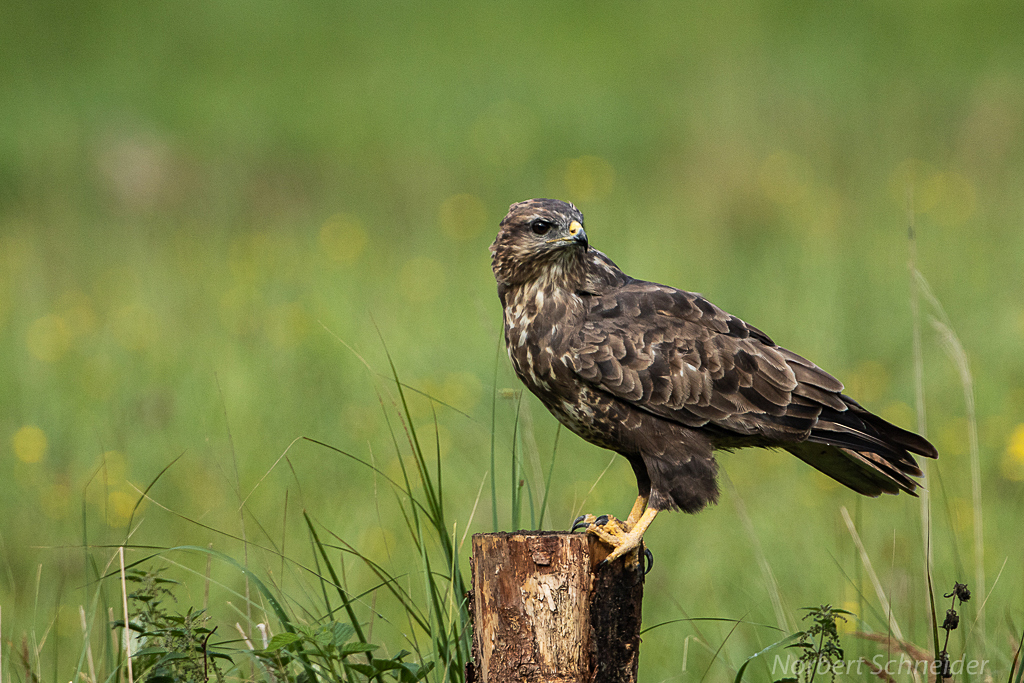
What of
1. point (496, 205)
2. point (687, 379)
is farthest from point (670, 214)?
point (687, 379)

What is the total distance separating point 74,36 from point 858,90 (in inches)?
456

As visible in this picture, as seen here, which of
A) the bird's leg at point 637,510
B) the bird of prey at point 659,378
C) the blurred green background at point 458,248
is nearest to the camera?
the bird of prey at point 659,378

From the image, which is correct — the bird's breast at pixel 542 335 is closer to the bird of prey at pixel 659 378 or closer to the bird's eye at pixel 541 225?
the bird of prey at pixel 659 378

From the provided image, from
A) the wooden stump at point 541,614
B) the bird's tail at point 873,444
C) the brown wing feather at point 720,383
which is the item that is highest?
the brown wing feather at point 720,383

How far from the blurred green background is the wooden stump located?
1.79ft

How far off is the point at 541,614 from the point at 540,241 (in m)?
1.37

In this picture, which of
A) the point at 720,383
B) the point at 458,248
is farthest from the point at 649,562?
the point at 458,248

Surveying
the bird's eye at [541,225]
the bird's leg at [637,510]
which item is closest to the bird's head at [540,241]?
the bird's eye at [541,225]

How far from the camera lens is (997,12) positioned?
16797mm

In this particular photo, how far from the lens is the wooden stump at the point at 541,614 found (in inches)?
125

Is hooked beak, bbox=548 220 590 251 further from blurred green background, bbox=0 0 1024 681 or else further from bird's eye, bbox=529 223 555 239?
blurred green background, bbox=0 0 1024 681

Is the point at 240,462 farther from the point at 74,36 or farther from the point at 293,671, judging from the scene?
the point at 74,36

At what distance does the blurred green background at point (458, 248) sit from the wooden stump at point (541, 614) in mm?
546

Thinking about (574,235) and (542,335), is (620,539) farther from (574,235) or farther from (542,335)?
(574,235)
